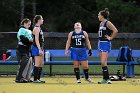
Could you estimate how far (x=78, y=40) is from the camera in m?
15.2

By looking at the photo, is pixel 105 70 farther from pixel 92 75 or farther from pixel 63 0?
pixel 63 0

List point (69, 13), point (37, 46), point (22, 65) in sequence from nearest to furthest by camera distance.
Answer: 1. point (37, 46)
2. point (22, 65)
3. point (69, 13)

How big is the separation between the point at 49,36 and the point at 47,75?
146 cm

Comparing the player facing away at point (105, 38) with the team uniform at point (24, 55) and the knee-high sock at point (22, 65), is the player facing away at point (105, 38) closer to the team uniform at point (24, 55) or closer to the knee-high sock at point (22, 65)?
the team uniform at point (24, 55)

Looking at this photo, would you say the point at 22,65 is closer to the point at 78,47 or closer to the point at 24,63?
the point at 24,63

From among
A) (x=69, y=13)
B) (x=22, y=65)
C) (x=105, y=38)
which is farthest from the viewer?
(x=69, y=13)

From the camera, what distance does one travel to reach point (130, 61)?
18938mm

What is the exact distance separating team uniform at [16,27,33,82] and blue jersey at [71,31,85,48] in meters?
1.09

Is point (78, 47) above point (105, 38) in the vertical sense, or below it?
below

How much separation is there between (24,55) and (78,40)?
1.50 metres

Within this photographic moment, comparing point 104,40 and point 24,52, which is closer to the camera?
point 104,40

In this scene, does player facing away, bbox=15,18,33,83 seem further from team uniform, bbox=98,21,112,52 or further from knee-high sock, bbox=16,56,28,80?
team uniform, bbox=98,21,112,52

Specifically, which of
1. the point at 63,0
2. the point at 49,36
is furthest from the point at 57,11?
the point at 49,36

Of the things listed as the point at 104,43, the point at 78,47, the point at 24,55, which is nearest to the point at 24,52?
the point at 24,55
